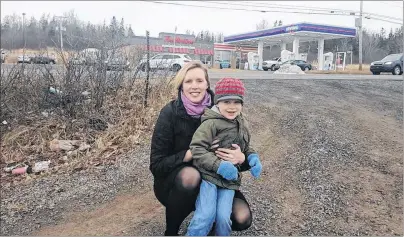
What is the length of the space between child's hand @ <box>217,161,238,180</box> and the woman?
0.34 ft

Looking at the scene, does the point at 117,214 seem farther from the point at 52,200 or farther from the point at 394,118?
the point at 394,118

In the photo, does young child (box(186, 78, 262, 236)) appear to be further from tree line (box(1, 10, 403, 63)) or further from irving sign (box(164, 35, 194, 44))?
irving sign (box(164, 35, 194, 44))

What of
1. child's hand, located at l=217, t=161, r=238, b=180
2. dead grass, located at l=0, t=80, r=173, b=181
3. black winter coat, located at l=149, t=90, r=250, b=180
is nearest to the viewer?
child's hand, located at l=217, t=161, r=238, b=180

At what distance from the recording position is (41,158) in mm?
5219

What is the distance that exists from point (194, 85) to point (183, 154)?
Result: 481 mm

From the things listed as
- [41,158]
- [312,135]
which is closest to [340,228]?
[312,135]

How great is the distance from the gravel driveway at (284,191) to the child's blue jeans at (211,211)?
0.90 m

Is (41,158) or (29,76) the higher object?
(29,76)

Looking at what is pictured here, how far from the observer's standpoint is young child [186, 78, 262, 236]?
93.8 inches

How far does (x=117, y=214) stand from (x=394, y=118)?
215 inches

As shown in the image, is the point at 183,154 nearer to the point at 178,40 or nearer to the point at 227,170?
the point at 227,170

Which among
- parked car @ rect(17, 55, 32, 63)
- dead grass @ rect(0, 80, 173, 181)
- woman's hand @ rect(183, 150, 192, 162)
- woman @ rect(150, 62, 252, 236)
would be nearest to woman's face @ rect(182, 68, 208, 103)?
woman @ rect(150, 62, 252, 236)

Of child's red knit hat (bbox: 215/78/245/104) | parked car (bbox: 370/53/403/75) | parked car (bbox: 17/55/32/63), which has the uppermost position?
parked car (bbox: 370/53/403/75)

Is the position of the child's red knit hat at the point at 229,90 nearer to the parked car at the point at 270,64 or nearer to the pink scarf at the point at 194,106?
the pink scarf at the point at 194,106
